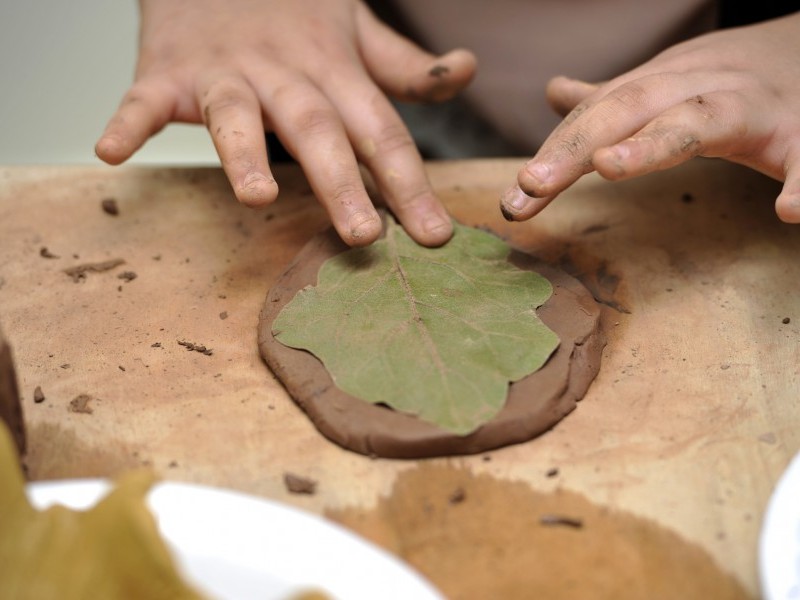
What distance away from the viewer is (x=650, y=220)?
145cm

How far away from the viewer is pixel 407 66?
1608 millimetres

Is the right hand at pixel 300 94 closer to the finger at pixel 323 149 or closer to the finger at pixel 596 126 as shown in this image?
the finger at pixel 323 149

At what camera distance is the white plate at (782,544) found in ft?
2.58

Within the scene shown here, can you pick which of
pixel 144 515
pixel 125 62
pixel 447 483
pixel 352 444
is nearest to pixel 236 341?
pixel 352 444

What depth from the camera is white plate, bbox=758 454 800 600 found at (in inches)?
31.0

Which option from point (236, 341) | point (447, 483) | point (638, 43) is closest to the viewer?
point (447, 483)

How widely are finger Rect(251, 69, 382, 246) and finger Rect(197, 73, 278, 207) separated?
0.04 m

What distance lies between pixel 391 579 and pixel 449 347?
399mm

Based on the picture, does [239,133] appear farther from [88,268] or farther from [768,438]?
[768,438]

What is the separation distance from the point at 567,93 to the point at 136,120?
706mm

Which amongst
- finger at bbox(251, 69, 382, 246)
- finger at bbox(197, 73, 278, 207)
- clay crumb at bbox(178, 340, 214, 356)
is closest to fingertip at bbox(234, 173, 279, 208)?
finger at bbox(197, 73, 278, 207)

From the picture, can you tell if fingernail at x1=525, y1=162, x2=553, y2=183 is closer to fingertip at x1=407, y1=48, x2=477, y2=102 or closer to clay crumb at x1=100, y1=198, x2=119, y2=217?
fingertip at x1=407, y1=48, x2=477, y2=102

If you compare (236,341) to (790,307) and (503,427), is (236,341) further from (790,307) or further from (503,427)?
(790,307)

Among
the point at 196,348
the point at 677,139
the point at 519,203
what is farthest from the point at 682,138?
the point at 196,348
